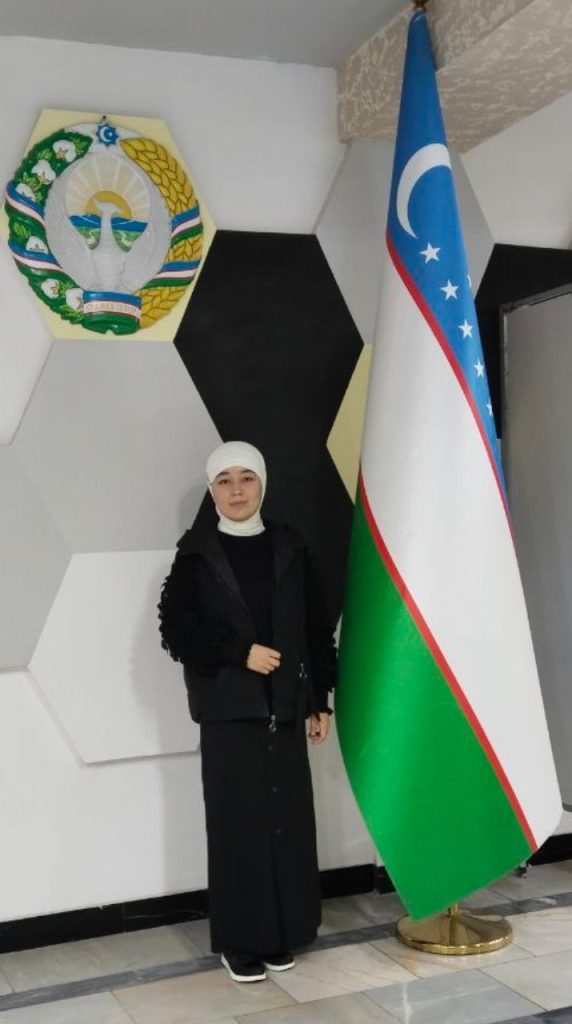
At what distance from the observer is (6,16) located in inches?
121

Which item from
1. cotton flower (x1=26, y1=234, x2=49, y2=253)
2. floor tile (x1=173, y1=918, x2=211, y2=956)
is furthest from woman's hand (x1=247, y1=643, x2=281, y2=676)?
cotton flower (x1=26, y1=234, x2=49, y2=253)

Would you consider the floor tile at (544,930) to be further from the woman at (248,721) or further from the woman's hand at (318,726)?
the woman's hand at (318,726)

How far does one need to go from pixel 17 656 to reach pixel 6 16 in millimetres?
1615

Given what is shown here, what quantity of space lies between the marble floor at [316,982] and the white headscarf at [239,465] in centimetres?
111

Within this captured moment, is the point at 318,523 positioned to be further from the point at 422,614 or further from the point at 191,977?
the point at 191,977

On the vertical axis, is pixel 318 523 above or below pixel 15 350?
below

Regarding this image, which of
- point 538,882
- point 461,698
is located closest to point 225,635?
point 461,698

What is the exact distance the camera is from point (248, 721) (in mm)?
3102

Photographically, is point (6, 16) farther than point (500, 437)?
No

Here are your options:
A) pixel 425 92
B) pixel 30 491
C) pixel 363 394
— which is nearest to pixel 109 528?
pixel 30 491

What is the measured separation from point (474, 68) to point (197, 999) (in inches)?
92.2

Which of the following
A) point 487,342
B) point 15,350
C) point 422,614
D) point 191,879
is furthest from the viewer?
point 487,342

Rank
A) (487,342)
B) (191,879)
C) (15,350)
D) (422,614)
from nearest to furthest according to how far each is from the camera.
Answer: (422,614) < (15,350) < (191,879) < (487,342)

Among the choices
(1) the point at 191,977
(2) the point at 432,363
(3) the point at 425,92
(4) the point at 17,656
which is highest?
(3) the point at 425,92
